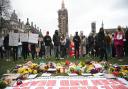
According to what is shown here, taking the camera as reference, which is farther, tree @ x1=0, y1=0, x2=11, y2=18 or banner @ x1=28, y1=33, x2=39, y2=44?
tree @ x1=0, y1=0, x2=11, y2=18

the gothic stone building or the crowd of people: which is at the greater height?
the gothic stone building

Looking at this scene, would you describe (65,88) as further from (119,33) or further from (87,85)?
(119,33)

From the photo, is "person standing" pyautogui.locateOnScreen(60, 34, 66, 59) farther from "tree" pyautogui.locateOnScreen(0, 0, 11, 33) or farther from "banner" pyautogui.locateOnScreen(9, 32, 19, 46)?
"tree" pyautogui.locateOnScreen(0, 0, 11, 33)

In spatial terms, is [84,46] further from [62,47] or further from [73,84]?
[73,84]

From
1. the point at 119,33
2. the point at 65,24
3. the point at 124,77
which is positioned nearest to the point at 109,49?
the point at 119,33

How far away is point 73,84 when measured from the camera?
9695 millimetres

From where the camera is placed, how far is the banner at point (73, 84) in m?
9.29

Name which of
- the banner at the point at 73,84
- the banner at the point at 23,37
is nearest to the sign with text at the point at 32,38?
the banner at the point at 23,37

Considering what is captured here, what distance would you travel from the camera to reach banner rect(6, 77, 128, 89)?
9.29 metres

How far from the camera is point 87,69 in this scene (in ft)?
40.4

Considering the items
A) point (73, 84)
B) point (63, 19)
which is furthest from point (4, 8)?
point (63, 19)

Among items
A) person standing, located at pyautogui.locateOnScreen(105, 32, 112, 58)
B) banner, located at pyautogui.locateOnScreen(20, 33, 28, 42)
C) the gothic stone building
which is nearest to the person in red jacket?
person standing, located at pyautogui.locateOnScreen(105, 32, 112, 58)

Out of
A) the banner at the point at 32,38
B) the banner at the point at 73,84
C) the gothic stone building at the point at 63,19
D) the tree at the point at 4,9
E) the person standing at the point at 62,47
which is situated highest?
the gothic stone building at the point at 63,19

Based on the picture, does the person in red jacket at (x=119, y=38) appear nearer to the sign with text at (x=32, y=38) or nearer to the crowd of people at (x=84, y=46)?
the crowd of people at (x=84, y=46)
